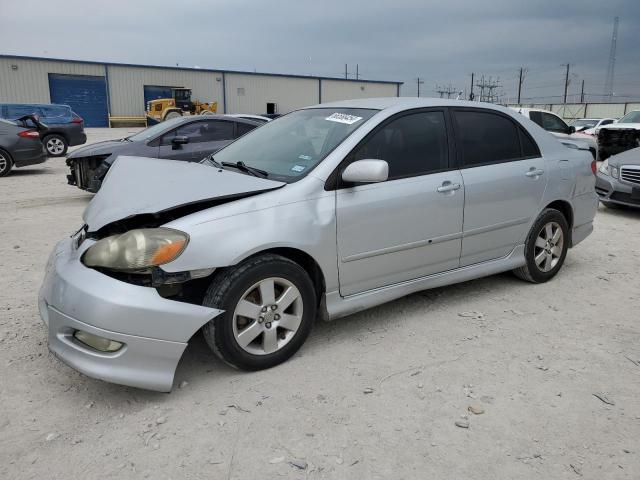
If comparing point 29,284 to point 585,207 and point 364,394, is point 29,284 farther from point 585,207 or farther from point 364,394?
point 585,207

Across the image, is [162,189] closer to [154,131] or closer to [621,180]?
[154,131]

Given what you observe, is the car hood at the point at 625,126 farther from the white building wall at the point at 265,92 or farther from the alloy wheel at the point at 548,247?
the white building wall at the point at 265,92

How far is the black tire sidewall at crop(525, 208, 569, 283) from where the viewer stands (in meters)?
4.39

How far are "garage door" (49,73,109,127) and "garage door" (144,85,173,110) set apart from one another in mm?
2891

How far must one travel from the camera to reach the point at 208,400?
109 inches

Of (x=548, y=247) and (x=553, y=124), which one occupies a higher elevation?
Answer: (x=553, y=124)

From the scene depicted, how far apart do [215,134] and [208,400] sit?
6.34 metres

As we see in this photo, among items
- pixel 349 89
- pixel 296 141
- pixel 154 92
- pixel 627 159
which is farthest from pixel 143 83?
pixel 296 141

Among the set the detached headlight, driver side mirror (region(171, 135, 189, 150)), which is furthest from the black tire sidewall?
driver side mirror (region(171, 135, 189, 150))

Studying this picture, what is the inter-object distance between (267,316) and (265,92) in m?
43.2

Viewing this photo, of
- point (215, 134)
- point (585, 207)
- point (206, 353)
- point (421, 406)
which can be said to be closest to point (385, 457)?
point (421, 406)

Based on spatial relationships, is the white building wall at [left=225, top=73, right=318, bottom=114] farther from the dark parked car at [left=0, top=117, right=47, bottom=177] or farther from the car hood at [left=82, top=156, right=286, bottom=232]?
the car hood at [left=82, top=156, right=286, bottom=232]

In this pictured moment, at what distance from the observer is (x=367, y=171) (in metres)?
3.09

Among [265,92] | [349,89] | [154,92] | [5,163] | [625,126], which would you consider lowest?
[5,163]
